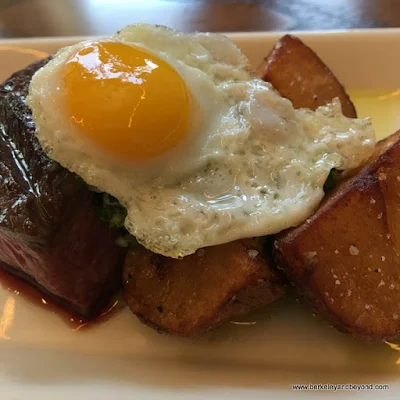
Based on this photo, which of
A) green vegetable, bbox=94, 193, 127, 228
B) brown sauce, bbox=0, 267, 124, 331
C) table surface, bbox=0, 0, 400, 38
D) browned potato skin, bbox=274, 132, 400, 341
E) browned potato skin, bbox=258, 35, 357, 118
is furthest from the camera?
table surface, bbox=0, 0, 400, 38

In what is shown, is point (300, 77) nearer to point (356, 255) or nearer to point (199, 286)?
point (356, 255)

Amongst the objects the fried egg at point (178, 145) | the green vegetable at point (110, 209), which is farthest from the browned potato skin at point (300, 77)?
the green vegetable at point (110, 209)

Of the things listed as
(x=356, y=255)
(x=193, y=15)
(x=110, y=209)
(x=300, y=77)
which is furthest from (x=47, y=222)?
(x=193, y=15)

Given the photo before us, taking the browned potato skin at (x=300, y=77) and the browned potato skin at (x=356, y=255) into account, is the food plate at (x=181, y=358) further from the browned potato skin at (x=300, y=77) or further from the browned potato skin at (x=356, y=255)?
the browned potato skin at (x=300, y=77)

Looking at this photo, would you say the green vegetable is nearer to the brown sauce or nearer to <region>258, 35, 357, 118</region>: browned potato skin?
the brown sauce

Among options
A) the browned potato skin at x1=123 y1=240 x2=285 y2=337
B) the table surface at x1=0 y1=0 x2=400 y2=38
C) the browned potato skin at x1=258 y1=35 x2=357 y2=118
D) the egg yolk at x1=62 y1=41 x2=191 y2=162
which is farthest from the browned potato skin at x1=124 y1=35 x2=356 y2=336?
the table surface at x1=0 y1=0 x2=400 y2=38

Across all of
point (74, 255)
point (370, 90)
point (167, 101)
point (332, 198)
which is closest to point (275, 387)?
point (332, 198)
